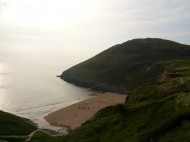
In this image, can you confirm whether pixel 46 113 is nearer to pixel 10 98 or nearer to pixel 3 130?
pixel 10 98

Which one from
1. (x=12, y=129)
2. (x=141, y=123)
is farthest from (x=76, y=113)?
(x=141, y=123)

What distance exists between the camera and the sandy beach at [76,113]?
11006 cm

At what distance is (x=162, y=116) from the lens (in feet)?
152

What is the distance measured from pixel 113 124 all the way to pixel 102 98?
104m

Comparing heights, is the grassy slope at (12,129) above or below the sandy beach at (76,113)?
above

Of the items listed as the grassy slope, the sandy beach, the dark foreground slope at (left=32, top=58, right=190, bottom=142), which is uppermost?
the dark foreground slope at (left=32, top=58, right=190, bottom=142)

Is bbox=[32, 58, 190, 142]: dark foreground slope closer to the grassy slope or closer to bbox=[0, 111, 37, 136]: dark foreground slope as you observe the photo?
the grassy slope

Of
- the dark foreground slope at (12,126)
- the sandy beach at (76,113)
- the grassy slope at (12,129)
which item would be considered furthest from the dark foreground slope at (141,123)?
the sandy beach at (76,113)

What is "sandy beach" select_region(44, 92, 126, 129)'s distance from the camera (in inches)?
4333

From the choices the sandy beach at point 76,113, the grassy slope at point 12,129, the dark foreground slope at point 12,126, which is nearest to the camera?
the grassy slope at point 12,129

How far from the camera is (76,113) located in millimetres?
122250

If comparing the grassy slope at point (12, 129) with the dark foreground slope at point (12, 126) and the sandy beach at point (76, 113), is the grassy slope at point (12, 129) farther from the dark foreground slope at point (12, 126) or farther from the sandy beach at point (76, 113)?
the sandy beach at point (76, 113)

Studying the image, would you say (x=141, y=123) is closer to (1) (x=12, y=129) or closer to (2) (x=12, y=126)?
(1) (x=12, y=129)

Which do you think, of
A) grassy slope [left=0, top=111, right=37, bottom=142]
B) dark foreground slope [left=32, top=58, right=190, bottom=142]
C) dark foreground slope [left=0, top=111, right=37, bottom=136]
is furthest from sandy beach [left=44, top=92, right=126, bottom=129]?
dark foreground slope [left=32, top=58, right=190, bottom=142]
